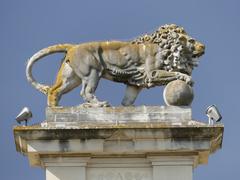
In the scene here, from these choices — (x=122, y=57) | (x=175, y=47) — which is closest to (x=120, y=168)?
(x=122, y=57)

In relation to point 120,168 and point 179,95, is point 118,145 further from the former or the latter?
point 179,95

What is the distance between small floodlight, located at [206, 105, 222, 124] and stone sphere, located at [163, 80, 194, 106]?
53cm

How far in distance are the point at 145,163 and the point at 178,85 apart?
6.48ft

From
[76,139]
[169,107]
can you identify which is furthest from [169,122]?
[76,139]

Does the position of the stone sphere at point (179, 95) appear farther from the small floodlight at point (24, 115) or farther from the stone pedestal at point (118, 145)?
the small floodlight at point (24, 115)

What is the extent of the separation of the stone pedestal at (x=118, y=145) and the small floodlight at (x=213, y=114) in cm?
25

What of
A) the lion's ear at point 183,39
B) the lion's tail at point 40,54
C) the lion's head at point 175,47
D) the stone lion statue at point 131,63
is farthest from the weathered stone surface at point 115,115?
the lion's ear at point 183,39

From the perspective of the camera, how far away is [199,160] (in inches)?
1052

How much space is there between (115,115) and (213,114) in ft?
7.38

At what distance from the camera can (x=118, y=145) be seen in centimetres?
2616

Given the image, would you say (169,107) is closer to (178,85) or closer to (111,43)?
(178,85)

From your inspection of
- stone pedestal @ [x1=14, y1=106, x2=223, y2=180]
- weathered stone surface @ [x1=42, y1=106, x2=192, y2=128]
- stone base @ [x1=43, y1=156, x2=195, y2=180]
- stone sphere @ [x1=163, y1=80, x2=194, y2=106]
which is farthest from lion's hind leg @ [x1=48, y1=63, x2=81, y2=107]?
stone sphere @ [x1=163, y1=80, x2=194, y2=106]

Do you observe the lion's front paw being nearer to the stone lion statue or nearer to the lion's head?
the stone lion statue

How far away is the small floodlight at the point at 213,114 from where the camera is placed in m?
26.2
